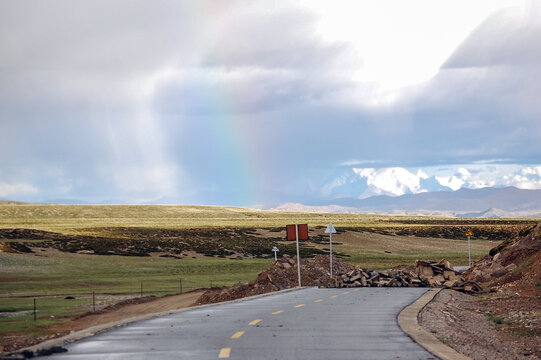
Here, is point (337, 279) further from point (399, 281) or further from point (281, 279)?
point (399, 281)

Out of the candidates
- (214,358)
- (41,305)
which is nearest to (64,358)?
(214,358)

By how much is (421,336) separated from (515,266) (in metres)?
31.2

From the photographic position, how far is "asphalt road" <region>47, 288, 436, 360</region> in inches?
481

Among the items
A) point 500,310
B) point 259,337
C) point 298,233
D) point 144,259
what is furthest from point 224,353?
point 144,259

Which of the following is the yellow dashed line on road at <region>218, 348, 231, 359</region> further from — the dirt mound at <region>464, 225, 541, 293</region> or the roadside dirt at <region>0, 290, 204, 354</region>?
the dirt mound at <region>464, 225, 541, 293</region>

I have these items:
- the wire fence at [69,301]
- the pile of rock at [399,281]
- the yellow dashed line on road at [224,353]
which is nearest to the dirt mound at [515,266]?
the pile of rock at [399,281]

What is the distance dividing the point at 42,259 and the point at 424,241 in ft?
259

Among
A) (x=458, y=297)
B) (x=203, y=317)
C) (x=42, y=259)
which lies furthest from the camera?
(x=42, y=259)

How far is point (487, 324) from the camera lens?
87.1 ft

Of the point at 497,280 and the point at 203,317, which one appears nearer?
the point at 203,317

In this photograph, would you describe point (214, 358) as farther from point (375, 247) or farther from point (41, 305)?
point (375, 247)

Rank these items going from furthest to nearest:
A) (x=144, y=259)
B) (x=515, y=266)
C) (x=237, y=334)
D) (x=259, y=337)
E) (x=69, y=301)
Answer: (x=144, y=259)
(x=515, y=266)
(x=69, y=301)
(x=237, y=334)
(x=259, y=337)

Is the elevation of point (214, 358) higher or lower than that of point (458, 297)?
higher

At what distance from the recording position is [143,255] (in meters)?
88.2
